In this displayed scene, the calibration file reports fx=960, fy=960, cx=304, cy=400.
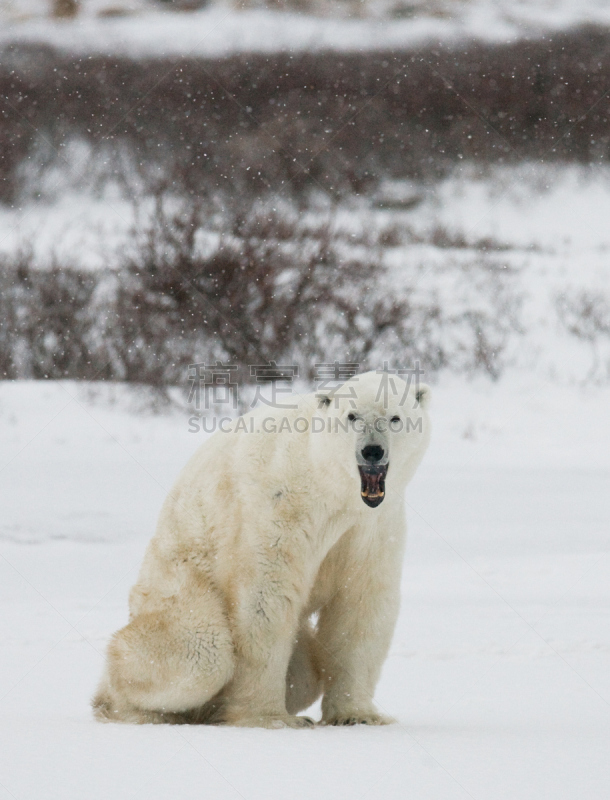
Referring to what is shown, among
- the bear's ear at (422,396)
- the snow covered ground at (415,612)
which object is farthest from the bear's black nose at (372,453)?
the snow covered ground at (415,612)

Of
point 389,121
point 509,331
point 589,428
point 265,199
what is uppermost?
point 389,121

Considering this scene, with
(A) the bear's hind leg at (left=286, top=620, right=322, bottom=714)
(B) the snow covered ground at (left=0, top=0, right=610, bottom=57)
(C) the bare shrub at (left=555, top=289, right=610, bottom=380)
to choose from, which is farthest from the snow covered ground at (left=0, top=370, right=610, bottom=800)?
(B) the snow covered ground at (left=0, top=0, right=610, bottom=57)

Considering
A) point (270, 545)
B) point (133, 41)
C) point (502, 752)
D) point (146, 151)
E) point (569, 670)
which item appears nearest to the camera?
point (502, 752)

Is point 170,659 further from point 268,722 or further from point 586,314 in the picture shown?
point 586,314

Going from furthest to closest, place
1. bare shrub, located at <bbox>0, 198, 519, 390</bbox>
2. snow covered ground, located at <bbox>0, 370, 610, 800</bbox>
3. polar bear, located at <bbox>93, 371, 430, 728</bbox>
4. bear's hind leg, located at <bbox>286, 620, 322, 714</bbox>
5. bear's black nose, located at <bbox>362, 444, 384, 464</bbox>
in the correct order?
bare shrub, located at <bbox>0, 198, 519, 390</bbox>
bear's hind leg, located at <bbox>286, 620, 322, 714</bbox>
polar bear, located at <bbox>93, 371, 430, 728</bbox>
bear's black nose, located at <bbox>362, 444, 384, 464</bbox>
snow covered ground, located at <bbox>0, 370, 610, 800</bbox>

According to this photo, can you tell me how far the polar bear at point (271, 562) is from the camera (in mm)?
2396

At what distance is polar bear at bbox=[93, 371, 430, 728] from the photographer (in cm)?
240

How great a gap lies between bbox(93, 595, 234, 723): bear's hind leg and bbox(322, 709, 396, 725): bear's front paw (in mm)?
354

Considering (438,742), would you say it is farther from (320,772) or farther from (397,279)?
(397,279)

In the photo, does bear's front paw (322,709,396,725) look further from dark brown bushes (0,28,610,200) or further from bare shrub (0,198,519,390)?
dark brown bushes (0,28,610,200)

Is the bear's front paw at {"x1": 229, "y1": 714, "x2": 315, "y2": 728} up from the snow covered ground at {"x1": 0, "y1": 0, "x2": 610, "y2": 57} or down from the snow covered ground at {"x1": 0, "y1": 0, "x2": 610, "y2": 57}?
down

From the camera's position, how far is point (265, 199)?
13.0m

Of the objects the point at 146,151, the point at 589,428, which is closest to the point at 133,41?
the point at 146,151

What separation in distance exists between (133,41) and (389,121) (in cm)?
629
